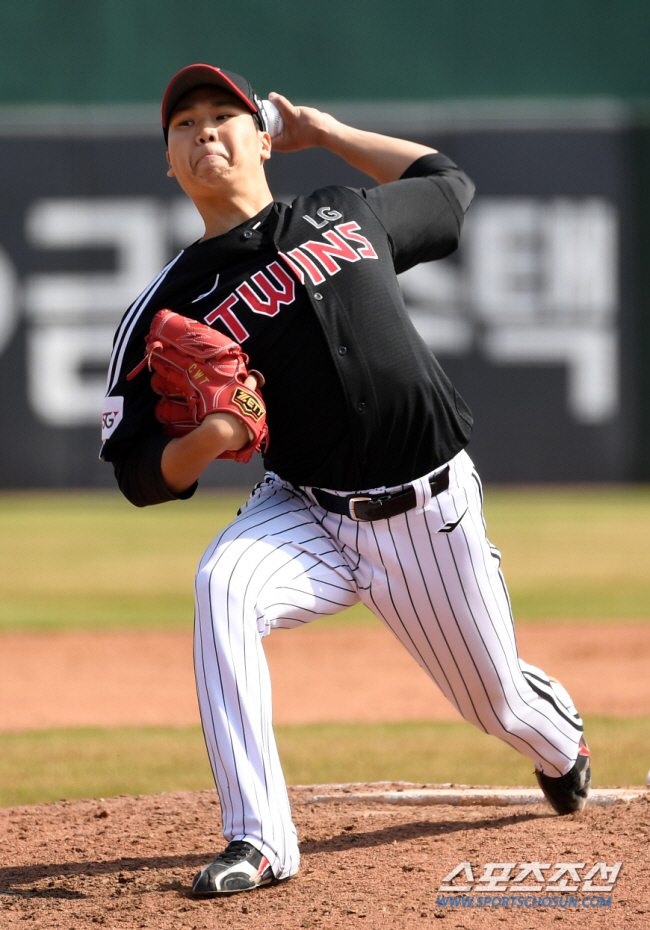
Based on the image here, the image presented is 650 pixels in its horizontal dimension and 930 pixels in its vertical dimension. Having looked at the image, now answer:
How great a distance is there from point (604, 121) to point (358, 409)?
35.0ft

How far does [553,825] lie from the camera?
2918mm

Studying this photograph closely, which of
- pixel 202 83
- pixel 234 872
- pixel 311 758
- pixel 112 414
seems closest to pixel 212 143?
pixel 202 83

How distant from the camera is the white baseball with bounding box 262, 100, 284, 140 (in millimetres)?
2930

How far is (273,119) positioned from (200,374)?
2.78ft

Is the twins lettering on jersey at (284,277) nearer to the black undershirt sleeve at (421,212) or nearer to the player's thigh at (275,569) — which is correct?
the black undershirt sleeve at (421,212)

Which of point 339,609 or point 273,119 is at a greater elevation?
point 273,119

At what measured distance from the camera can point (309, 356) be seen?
2.62 meters

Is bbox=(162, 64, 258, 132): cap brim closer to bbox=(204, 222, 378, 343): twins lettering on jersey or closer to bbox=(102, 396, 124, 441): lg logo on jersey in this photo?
bbox=(204, 222, 378, 343): twins lettering on jersey

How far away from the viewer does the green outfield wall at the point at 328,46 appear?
13.2m

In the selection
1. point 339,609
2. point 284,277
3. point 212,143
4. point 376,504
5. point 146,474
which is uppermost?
point 212,143

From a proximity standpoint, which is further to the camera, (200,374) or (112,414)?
(112,414)

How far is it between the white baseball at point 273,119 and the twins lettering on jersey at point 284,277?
0.41 m

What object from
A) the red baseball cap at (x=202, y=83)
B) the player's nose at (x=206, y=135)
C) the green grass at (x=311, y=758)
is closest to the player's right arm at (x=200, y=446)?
the player's nose at (x=206, y=135)

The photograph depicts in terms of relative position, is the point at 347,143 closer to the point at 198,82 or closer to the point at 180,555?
the point at 198,82
